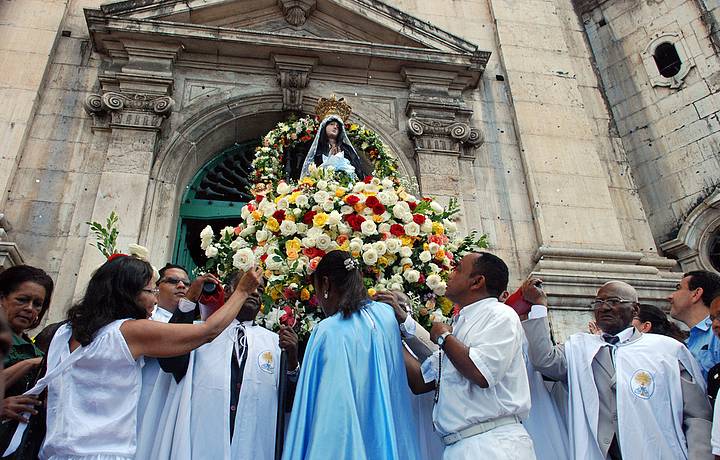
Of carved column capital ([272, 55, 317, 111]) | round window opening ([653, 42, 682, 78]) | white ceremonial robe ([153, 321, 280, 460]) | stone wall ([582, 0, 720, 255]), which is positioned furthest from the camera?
round window opening ([653, 42, 682, 78])

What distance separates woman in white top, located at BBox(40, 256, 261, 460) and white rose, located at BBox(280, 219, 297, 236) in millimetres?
1103

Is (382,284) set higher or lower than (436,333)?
higher

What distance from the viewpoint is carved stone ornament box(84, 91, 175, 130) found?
7.48m

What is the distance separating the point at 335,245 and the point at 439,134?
4.81 m

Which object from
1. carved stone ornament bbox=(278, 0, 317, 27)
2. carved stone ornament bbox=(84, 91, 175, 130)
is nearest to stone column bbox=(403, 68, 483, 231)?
carved stone ornament bbox=(278, 0, 317, 27)

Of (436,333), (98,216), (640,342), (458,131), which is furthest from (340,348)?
(458,131)

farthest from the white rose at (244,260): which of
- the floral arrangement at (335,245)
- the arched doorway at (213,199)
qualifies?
the arched doorway at (213,199)

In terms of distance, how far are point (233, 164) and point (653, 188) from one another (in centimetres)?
776

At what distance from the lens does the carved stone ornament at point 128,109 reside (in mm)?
7477

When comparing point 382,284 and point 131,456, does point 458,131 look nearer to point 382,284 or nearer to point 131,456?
point 382,284

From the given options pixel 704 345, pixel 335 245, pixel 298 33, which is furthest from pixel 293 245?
pixel 298 33

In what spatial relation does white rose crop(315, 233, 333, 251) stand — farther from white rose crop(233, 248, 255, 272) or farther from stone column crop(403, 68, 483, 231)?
stone column crop(403, 68, 483, 231)

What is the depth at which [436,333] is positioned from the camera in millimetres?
3016

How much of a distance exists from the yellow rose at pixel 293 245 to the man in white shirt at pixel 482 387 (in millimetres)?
1175
